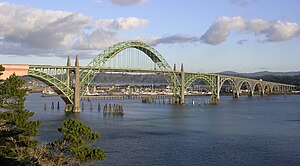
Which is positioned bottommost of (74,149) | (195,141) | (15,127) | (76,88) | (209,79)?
(195,141)

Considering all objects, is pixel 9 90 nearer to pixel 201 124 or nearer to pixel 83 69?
pixel 201 124

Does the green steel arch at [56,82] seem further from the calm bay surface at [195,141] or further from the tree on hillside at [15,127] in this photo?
the tree on hillside at [15,127]

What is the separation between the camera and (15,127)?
20641mm

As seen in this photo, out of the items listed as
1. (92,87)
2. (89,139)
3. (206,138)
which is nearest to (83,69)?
(206,138)

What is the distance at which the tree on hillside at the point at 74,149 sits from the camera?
16.8 metres

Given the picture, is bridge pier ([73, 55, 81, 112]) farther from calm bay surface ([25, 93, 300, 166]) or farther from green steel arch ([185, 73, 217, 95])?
green steel arch ([185, 73, 217, 95])

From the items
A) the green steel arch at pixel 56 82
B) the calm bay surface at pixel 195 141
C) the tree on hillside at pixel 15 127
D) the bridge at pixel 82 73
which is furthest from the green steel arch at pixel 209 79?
the tree on hillside at pixel 15 127

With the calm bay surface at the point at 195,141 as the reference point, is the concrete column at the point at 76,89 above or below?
above

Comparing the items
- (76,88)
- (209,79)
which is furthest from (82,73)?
(209,79)

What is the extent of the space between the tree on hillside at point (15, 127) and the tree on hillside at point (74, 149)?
1328 mm

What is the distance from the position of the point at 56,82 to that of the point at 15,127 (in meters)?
41.9

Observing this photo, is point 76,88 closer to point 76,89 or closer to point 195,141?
point 76,89

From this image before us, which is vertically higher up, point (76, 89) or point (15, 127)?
point (76, 89)

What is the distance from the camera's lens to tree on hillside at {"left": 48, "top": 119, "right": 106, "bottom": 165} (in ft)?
55.2
